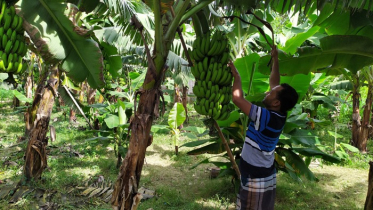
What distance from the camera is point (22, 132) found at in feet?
22.4

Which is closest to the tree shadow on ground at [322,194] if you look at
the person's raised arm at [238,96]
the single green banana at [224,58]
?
the person's raised arm at [238,96]

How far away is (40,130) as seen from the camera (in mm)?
3459

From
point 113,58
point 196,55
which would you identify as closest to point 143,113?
point 196,55

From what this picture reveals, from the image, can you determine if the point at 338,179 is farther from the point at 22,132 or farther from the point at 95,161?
the point at 22,132

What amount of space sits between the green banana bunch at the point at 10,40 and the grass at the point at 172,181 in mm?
1438

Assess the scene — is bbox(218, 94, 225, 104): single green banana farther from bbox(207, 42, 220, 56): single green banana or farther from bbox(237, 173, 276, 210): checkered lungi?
bbox(237, 173, 276, 210): checkered lungi

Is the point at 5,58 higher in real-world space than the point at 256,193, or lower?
higher

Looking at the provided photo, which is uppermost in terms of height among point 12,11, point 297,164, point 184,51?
point 12,11

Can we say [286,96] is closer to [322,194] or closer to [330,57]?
[330,57]

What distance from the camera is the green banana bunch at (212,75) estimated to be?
170 centimetres

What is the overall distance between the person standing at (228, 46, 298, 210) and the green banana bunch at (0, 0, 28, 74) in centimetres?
122

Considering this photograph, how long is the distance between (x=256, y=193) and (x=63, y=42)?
1672mm

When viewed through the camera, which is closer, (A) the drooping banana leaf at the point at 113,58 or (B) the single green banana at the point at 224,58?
(B) the single green banana at the point at 224,58

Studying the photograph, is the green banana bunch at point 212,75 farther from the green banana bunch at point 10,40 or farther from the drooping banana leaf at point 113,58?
the drooping banana leaf at point 113,58
